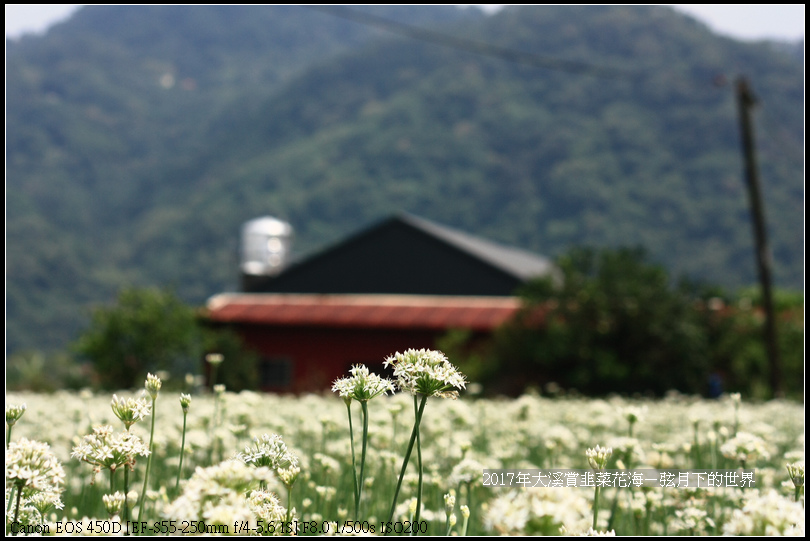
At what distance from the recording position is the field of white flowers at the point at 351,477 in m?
1.60

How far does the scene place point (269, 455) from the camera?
211cm

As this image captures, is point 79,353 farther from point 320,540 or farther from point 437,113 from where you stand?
point 437,113

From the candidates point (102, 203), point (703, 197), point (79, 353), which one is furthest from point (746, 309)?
point (102, 203)

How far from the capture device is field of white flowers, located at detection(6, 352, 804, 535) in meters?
1.60

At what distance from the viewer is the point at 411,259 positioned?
1308 inches

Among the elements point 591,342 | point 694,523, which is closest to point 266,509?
point 694,523

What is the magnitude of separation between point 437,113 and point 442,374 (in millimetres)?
149770

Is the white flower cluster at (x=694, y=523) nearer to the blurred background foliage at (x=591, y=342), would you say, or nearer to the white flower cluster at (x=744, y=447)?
the white flower cluster at (x=744, y=447)

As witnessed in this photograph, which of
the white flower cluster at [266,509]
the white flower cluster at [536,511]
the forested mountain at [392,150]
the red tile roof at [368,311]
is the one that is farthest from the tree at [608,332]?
the forested mountain at [392,150]

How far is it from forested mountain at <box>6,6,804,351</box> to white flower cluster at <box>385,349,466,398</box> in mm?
74584

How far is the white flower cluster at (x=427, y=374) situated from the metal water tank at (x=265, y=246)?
35.2 meters

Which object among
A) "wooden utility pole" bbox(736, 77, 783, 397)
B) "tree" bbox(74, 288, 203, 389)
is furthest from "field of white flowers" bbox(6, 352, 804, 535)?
"tree" bbox(74, 288, 203, 389)

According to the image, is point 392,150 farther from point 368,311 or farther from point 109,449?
point 109,449

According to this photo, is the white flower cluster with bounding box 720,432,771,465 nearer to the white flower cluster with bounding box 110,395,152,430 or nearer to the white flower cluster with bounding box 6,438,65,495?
the white flower cluster with bounding box 110,395,152,430
